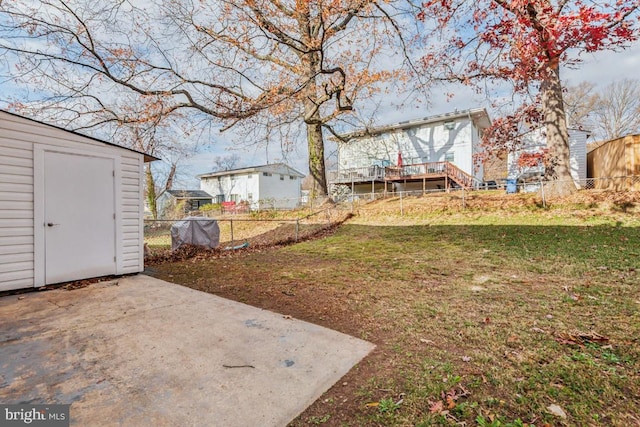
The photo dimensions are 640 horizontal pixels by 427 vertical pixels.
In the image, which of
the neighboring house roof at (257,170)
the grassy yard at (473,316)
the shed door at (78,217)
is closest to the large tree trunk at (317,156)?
the grassy yard at (473,316)

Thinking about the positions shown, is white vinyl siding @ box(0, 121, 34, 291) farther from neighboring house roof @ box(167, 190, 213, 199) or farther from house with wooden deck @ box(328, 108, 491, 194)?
neighboring house roof @ box(167, 190, 213, 199)

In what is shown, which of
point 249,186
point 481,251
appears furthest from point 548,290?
point 249,186

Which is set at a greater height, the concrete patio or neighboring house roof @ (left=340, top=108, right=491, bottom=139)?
neighboring house roof @ (left=340, top=108, right=491, bottom=139)

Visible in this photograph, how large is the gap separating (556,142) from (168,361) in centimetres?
1236

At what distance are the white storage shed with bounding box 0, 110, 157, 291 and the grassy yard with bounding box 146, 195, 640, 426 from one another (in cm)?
116

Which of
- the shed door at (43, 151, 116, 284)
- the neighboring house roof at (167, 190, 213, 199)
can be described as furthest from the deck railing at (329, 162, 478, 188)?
the neighboring house roof at (167, 190, 213, 199)

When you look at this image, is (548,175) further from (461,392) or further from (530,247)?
(461,392)

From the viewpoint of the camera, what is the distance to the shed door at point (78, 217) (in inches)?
176

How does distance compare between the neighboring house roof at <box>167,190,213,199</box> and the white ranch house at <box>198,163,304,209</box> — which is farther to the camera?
the neighboring house roof at <box>167,190,213,199</box>

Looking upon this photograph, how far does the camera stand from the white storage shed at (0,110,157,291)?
4176 millimetres

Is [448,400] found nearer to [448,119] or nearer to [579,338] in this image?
[579,338]

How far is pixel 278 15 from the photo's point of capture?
962 centimetres

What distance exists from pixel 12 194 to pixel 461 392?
19.7 feet

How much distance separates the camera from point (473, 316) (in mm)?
3141
